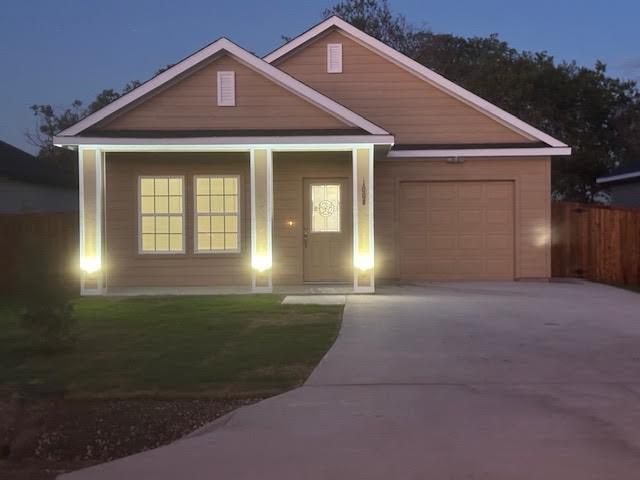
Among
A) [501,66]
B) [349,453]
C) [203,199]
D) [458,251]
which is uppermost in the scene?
[501,66]

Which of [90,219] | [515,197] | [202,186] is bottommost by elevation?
[90,219]

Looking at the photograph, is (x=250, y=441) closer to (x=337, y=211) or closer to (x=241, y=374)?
(x=241, y=374)

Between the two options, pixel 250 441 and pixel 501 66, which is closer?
pixel 250 441

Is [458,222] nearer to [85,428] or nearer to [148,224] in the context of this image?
[148,224]

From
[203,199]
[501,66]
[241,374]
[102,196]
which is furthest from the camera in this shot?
[501,66]

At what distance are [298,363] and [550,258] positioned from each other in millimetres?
12234

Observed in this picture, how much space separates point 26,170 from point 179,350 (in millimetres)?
19916

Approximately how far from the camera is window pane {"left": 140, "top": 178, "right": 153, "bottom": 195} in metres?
18.9

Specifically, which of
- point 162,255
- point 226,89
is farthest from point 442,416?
point 162,255

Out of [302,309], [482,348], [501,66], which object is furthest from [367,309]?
[501,66]

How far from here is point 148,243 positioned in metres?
18.8

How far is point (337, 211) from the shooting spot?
19.4 meters

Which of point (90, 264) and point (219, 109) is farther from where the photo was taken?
point (219, 109)

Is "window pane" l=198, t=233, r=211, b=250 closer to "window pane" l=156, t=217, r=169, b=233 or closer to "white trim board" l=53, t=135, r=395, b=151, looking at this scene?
"window pane" l=156, t=217, r=169, b=233
